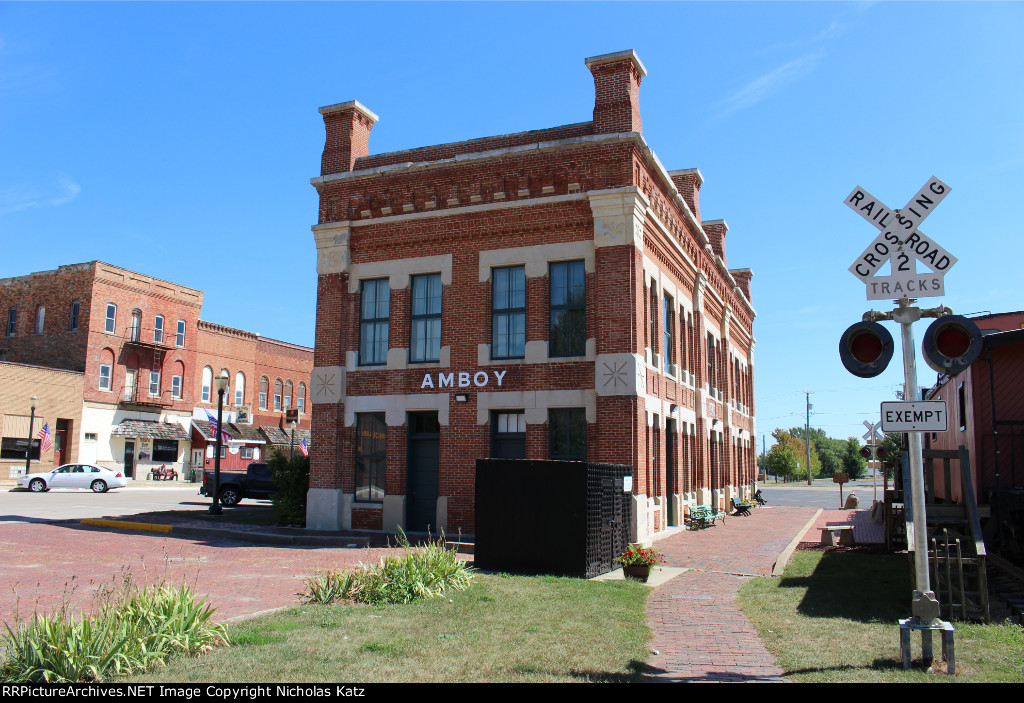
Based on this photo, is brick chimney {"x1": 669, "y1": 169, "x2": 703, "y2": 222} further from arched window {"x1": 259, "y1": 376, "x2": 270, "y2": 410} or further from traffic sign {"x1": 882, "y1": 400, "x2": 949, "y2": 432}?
arched window {"x1": 259, "y1": 376, "x2": 270, "y2": 410}

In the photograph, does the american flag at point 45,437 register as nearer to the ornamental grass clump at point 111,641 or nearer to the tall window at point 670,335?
the tall window at point 670,335

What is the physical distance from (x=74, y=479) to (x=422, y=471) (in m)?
29.0

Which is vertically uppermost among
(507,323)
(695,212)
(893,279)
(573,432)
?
(695,212)

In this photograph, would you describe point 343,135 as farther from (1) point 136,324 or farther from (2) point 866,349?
(1) point 136,324

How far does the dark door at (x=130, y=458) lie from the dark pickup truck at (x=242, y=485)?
2261 cm

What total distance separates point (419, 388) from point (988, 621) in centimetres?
1321

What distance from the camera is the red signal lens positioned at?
24.2 feet

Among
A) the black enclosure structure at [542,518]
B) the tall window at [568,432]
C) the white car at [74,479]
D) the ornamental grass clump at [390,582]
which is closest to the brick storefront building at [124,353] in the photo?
the white car at [74,479]

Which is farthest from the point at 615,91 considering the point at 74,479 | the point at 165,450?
the point at 165,450

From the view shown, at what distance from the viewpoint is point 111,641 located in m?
6.24

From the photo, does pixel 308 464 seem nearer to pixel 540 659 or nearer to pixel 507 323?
pixel 507 323

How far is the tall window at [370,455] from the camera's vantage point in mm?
19781

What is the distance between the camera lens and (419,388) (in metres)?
19.5
